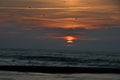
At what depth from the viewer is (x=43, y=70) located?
155 feet

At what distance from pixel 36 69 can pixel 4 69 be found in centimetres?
358

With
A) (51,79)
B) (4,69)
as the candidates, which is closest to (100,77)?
(51,79)

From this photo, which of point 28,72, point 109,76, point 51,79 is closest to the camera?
point 51,79

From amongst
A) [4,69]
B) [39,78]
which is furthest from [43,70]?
[39,78]

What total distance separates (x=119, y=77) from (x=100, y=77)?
1862 millimetres

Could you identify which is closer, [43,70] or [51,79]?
[51,79]

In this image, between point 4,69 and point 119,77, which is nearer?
point 119,77

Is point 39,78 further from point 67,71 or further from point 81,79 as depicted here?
point 67,71

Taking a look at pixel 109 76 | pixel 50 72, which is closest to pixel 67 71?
pixel 50 72

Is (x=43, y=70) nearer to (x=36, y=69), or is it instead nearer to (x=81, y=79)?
(x=36, y=69)

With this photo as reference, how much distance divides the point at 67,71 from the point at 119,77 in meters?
7.00

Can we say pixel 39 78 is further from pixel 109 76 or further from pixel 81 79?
pixel 109 76

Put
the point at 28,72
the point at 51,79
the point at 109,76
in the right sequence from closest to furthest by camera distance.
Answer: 1. the point at 51,79
2. the point at 109,76
3. the point at 28,72

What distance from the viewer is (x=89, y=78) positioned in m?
40.7
